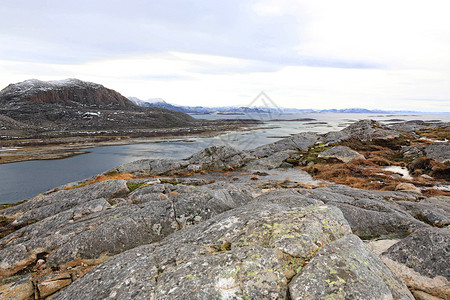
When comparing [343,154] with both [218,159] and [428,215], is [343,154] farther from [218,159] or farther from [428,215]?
[428,215]

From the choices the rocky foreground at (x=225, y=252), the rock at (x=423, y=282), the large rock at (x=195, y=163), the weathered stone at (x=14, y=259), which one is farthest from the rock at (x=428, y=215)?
the large rock at (x=195, y=163)

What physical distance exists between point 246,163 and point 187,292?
43.5 metres

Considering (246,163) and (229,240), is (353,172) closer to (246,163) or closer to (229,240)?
(246,163)

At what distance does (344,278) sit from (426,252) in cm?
508

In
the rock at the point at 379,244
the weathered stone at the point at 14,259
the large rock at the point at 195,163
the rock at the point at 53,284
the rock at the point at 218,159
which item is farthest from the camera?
the rock at the point at 218,159

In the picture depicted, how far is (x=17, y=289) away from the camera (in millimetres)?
8148

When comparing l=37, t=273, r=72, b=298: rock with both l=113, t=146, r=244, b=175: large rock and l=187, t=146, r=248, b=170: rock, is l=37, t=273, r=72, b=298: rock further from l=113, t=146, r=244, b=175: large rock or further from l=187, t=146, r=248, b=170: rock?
l=187, t=146, r=248, b=170: rock

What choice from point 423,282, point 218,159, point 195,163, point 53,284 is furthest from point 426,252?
point 218,159

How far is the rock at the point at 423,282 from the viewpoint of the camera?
6.70 meters

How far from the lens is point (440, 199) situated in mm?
20641

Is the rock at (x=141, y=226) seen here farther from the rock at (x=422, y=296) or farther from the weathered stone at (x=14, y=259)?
the rock at (x=422, y=296)

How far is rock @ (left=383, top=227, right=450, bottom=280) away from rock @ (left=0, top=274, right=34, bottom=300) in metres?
14.1

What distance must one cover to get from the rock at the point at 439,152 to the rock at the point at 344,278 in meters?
45.0

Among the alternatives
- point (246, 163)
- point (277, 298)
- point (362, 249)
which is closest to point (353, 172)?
point (246, 163)
